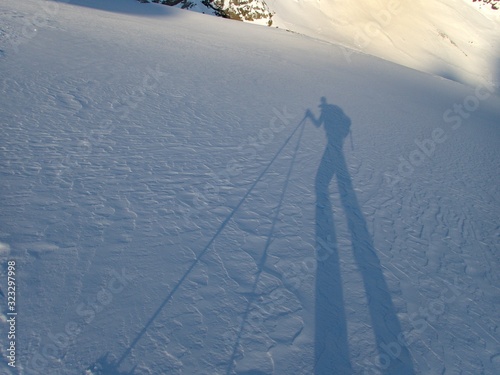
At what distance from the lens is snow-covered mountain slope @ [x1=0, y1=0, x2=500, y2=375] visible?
2.44 metres

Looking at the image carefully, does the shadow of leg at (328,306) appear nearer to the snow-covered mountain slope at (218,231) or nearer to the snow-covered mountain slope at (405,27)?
the snow-covered mountain slope at (218,231)

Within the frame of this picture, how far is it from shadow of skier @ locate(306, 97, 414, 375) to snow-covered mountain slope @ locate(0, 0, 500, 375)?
2 cm

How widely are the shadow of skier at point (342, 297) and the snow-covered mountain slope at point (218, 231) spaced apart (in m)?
0.02

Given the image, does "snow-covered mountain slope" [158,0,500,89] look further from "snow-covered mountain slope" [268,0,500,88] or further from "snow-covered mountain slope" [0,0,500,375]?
"snow-covered mountain slope" [0,0,500,375]

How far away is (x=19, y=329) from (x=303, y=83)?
943cm

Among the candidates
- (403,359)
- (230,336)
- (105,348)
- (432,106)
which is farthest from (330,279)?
(432,106)

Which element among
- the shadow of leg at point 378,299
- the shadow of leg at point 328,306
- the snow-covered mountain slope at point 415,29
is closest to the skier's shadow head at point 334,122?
the shadow of leg at point 378,299

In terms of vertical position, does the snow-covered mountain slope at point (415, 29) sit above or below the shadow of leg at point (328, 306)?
above

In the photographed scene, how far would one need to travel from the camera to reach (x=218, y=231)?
3500 mm

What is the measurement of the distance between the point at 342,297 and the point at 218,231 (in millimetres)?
1392

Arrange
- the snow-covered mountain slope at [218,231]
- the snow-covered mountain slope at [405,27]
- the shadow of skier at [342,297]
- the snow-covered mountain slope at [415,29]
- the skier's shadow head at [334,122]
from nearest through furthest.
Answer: the snow-covered mountain slope at [218,231] < the shadow of skier at [342,297] < the skier's shadow head at [334,122] < the snow-covered mountain slope at [405,27] < the snow-covered mountain slope at [415,29]

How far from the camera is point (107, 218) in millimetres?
3289

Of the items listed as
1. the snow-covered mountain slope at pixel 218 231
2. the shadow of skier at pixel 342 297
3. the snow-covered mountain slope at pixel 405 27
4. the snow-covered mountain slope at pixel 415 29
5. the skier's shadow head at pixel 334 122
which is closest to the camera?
the snow-covered mountain slope at pixel 218 231

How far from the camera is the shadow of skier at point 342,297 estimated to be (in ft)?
8.52
